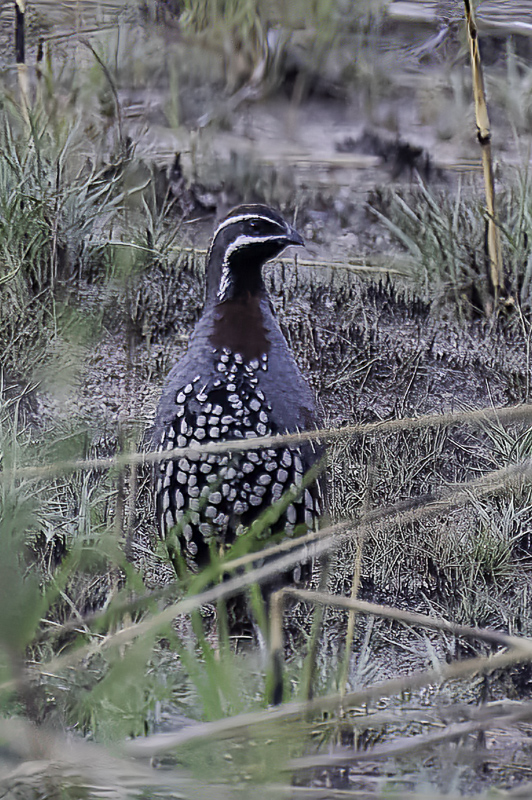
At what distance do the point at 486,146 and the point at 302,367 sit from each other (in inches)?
33.9

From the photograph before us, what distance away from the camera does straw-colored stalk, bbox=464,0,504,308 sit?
235 centimetres

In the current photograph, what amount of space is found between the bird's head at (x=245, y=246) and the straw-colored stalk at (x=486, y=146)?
2.99 feet

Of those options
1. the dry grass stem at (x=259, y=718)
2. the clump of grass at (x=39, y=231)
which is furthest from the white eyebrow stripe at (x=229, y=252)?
the dry grass stem at (x=259, y=718)

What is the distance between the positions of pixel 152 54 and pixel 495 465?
253 centimetres

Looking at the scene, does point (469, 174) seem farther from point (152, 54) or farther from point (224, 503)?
point (224, 503)

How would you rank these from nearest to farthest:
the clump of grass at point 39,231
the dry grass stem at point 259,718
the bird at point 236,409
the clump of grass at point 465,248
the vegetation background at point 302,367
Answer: the dry grass stem at point 259,718, the vegetation background at point 302,367, the bird at point 236,409, the clump of grass at point 39,231, the clump of grass at point 465,248

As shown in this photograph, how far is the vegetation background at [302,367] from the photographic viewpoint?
0.68 metres

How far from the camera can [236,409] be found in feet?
5.57

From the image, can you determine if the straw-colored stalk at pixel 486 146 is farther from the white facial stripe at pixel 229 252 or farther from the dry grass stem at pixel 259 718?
the dry grass stem at pixel 259 718

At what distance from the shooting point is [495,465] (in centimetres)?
250

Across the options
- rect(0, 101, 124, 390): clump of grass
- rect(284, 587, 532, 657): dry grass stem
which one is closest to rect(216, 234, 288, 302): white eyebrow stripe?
rect(0, 101, 124, 390): clump of grass

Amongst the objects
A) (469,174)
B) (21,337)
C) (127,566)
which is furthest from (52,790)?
(469,174)

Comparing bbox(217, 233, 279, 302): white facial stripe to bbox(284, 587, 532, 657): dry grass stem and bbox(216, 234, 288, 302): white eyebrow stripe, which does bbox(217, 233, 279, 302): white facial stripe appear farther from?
bbox(284, 587, 532, 657): dry grass stem

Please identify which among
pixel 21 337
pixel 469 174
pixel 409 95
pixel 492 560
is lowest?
pixel 492 560
